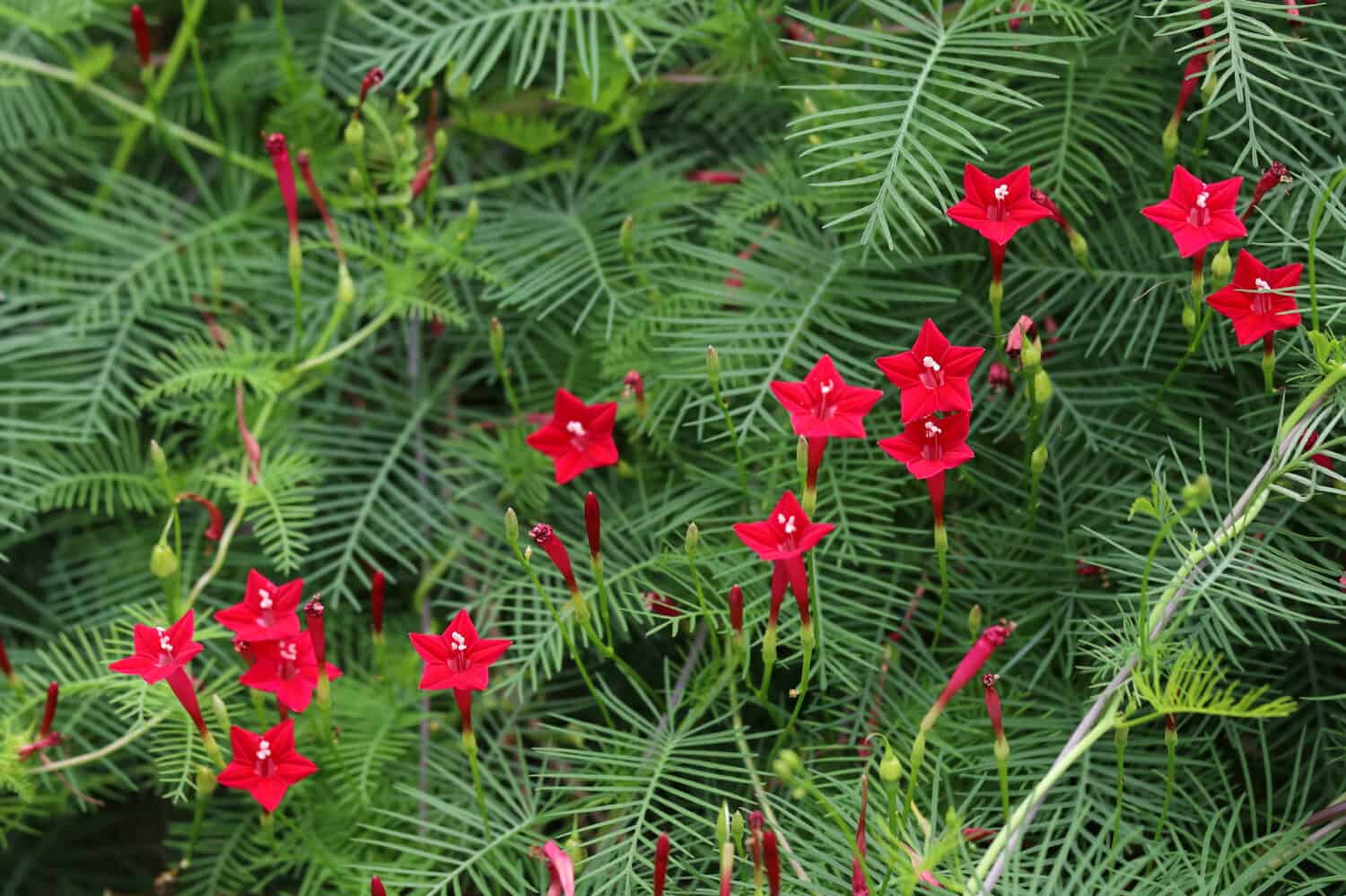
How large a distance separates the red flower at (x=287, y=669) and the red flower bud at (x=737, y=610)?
255 millimetres

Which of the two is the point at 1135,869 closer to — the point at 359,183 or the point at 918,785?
the point at 918,785

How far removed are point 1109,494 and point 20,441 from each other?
2.80 ft

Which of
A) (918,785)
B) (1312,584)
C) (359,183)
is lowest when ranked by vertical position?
(918,785)

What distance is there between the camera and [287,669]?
801mm

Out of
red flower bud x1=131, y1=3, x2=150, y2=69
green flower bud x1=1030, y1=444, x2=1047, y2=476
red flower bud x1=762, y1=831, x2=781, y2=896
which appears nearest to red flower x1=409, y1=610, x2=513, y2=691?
red flower bud x1=762, y1=831, x2=781, y2=896

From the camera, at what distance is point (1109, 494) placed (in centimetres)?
91

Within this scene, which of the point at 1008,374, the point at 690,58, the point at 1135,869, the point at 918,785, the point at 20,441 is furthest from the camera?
the point at 690,58

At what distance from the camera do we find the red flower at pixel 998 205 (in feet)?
2.46

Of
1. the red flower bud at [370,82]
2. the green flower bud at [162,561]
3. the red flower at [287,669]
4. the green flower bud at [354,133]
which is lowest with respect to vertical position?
the red flower at [287,669]

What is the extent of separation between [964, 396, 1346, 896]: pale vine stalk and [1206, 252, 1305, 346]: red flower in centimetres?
4

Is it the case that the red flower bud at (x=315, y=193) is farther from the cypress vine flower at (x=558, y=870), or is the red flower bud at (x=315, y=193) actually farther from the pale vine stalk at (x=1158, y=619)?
the pale vine stalk at (x=1158, y=619)

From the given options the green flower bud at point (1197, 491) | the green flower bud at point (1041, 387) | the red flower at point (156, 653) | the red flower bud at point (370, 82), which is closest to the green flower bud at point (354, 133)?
the red flower bud at point (370, 82)

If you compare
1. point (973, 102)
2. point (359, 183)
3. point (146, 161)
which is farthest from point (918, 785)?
point (146, 161)

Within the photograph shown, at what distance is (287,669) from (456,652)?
0.13 m
